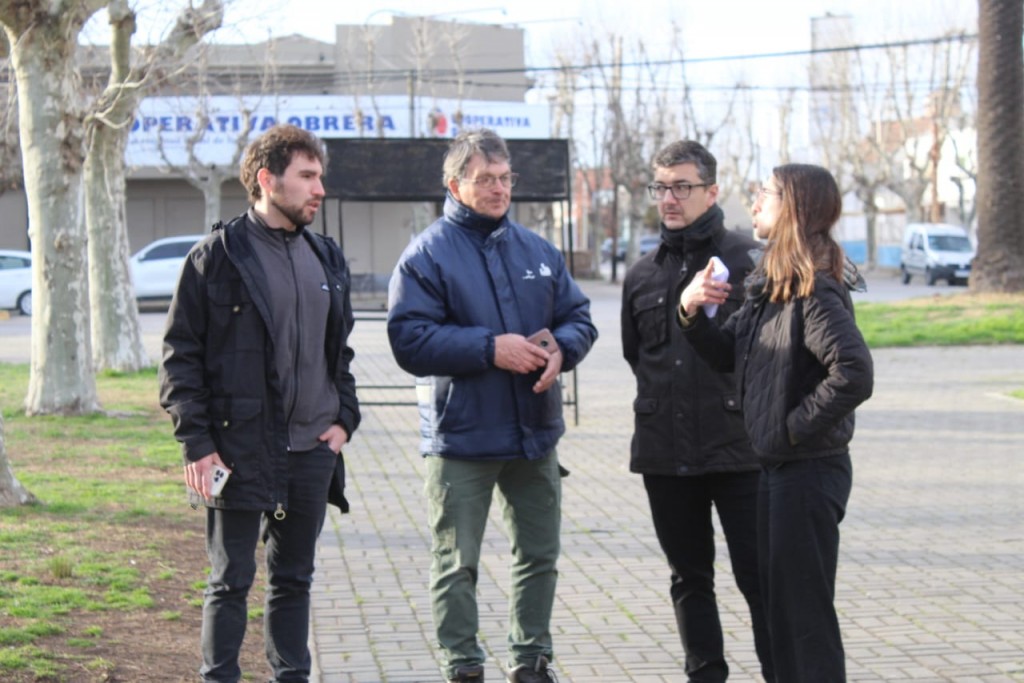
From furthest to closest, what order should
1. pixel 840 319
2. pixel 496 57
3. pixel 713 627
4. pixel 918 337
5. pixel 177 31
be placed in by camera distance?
pixel 496 57, pixel 918 337, pixel 177 31, pixel 713 627, pixel 840 319

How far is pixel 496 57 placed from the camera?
54.7 meters

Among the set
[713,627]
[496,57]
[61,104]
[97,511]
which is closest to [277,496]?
[713,627]

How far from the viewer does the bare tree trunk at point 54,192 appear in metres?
11.5

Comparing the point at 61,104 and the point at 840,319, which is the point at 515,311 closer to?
the point at 840,319

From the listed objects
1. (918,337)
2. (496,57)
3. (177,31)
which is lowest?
(918,337)

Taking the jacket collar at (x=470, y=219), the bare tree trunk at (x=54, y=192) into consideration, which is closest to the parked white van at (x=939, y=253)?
the bare tree trunk at (x=54, y=192)

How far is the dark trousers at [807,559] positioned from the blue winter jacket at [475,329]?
1.05m

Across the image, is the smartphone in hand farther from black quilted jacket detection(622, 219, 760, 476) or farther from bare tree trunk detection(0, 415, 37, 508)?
bare tree trunk detection(0, 415, 37, 508)

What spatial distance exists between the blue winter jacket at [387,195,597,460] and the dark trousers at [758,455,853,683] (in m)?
1.05

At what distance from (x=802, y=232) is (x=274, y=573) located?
7.07 ft

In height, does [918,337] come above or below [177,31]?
below

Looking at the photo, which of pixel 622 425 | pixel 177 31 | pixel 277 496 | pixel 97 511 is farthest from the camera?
pixel 177 31

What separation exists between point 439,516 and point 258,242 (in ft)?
3.90

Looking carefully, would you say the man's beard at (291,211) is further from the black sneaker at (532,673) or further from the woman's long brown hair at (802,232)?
the black sneaker at (532,673)
